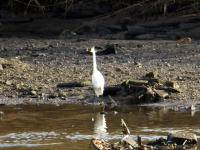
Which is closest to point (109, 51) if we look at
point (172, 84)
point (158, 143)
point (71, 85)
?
point (71, 85)

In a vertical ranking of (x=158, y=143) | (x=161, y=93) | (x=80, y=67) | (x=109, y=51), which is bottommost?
(x=158, y=143)

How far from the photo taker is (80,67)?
1119 cm

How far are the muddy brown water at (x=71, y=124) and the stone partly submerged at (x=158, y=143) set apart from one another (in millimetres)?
292

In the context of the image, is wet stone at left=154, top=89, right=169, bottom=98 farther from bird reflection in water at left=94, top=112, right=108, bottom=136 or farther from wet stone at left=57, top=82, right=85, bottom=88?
wet stone at left=57, top=82, right=85, bottom=88

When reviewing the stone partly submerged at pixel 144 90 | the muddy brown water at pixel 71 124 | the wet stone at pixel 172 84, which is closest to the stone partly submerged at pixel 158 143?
the muddy brown water at pixel 71 124

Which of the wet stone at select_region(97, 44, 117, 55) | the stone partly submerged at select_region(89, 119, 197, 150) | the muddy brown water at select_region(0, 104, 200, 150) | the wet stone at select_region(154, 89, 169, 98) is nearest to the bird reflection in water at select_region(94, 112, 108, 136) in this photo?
the muddy brown water at select_region(0, 104, 200, 150)

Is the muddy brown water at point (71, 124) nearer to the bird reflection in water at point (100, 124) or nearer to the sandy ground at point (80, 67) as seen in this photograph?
the bird reflection in water at point (100, 124)

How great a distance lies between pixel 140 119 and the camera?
7984 mm

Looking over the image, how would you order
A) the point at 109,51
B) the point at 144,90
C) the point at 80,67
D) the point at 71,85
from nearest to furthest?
the point at 144,90, the point at 71,85, the point at 80,67, the point at 109,51

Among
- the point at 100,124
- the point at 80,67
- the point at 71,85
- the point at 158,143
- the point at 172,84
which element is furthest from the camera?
the point at 80,67

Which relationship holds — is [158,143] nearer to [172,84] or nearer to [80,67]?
[172,84]

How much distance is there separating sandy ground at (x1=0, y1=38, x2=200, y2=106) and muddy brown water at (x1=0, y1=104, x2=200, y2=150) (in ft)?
1.71

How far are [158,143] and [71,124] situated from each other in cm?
149

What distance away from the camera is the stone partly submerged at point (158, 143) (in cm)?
632
